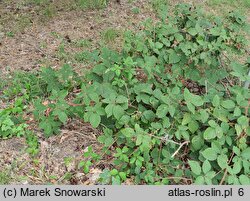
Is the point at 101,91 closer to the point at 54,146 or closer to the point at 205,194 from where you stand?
the point at 54,146

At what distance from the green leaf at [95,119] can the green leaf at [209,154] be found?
915 millimetres

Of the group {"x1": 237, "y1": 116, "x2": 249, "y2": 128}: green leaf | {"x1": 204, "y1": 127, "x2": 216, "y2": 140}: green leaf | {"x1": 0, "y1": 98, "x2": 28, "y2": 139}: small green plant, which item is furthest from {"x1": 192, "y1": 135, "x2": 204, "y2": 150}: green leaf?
{"x1": 0, "y1": 98, "x2": 28, "y2": 139}: small green plant

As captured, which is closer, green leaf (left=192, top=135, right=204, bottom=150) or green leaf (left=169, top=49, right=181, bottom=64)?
green leaf (left=192, top=135, right=204, bottom=150)

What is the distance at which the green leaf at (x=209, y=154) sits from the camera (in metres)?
2.94

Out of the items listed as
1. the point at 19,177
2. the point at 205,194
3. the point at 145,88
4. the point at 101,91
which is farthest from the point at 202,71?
the point at 19,177

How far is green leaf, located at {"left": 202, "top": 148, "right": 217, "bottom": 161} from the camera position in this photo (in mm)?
2943

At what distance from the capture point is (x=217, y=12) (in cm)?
630

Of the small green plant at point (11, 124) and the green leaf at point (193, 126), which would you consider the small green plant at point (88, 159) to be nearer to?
the small green plant at point (11, 124)

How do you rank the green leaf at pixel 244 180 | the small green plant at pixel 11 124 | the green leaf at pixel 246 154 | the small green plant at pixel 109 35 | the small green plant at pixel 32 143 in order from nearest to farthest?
the green leaf at pixel 244 180 < the green leaf at pixel 246 154 < the small green plant at pixel 32 143 < the small green plant at pixel 11 124 < the small green plant at pixel 109 35

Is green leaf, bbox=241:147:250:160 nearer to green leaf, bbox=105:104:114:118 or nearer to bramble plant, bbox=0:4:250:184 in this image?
bramble plant, bbox=0:4:250:184

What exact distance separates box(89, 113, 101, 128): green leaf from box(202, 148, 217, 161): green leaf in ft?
3.00

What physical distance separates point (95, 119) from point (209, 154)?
994 mm

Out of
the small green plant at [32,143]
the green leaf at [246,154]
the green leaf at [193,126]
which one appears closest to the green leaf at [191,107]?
the green leaf at [193,126]

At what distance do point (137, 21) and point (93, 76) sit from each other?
240cm
